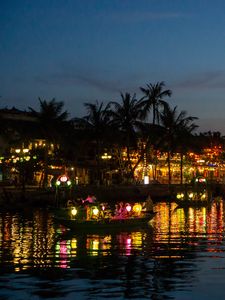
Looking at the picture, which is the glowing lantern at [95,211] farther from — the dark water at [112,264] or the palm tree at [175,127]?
the palm tree at [175,127]

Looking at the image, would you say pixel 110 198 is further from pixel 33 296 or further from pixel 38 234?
pixel 33 296

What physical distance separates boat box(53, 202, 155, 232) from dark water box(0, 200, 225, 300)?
0.82 metres

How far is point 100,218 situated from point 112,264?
12.2 meters

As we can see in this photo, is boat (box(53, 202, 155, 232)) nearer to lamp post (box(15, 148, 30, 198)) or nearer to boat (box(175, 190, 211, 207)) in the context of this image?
lamp post (box(15, 148, 30, 198))

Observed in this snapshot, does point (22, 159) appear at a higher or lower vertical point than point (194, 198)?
higher

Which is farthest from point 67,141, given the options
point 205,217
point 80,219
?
point 80,219

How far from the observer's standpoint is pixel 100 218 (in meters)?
33.9

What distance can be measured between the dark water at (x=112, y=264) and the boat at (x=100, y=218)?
82cm

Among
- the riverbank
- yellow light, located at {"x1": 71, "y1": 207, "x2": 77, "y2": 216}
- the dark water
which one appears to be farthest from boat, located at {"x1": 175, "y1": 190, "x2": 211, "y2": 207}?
yellow light, located at {"x1": 71, "y1": 207, "x2": 77, "y2": 216}

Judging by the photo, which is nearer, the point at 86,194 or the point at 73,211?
the point at 73,211

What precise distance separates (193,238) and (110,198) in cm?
3727

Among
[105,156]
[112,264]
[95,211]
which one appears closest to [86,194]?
[105,156]

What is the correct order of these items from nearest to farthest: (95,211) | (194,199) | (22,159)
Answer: (95,211)
(22,159)
(194,199)

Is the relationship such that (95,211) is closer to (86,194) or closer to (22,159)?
(22,159)
